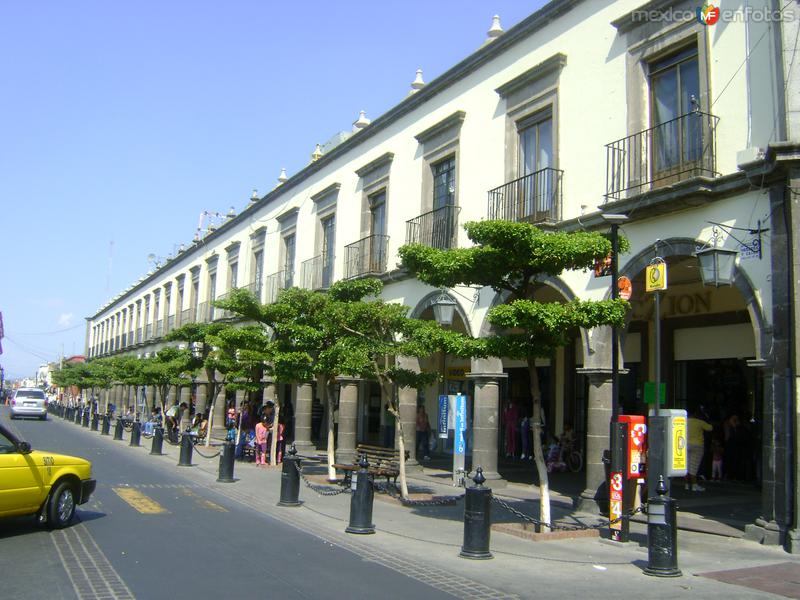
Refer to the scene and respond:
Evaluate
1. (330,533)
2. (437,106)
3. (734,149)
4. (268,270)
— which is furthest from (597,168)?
→ (268,270)

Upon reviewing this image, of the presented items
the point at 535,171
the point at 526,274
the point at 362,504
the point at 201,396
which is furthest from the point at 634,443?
the point at 201,396

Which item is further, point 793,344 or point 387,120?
point 387,120

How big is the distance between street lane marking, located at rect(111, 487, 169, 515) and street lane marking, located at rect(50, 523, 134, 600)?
1.78 metres

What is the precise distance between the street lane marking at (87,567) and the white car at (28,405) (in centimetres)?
4161

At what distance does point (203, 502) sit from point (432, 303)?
7292 mm

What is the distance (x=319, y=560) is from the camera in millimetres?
7953

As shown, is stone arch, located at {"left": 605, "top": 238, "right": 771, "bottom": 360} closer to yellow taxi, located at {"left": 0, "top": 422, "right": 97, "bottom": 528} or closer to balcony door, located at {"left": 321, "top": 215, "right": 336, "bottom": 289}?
yellow taxi, located at {"left": 0, "top": 422, "right": 97, "bottom": 528}

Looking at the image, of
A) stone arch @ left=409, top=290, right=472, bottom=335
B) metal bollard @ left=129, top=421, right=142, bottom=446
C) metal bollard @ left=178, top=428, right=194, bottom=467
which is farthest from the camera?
metal bollard @ left=129, top=421, right=142, bottom=446

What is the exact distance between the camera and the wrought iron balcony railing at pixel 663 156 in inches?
429

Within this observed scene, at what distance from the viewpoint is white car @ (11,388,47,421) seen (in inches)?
1815

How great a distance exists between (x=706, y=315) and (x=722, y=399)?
186cm

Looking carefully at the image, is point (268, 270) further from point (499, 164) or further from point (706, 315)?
point (706, 315)

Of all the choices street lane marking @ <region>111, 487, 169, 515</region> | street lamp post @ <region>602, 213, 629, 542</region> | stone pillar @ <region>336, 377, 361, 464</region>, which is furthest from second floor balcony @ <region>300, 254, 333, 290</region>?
street lamp post @ <region>602, 213, 629, 542</region>

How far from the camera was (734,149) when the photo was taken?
1054 centimetres
